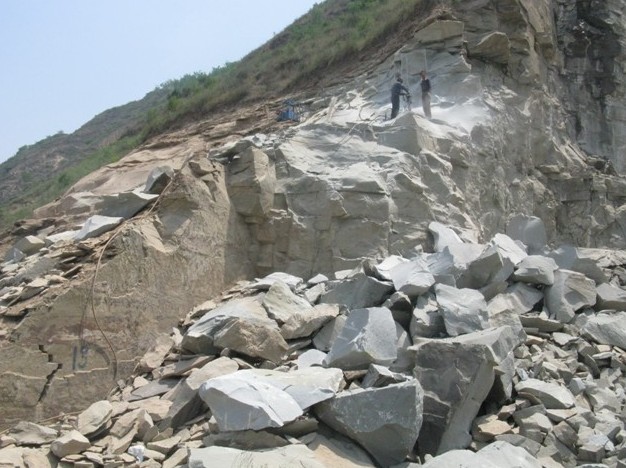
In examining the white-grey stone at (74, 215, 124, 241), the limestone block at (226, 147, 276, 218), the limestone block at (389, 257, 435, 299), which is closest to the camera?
the limestone block at (389, 257, 435, 299)

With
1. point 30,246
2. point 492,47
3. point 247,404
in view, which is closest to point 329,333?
point 247,404

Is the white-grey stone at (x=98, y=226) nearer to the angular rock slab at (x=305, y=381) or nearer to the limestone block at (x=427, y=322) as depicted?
the angular rock slab at (x=305, y=381)

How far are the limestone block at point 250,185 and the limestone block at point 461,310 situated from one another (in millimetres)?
3007

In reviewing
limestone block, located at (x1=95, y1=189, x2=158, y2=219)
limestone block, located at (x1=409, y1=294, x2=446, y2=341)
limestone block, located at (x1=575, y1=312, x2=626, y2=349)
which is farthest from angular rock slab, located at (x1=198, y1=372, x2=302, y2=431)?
limestone block, located at (x1=575, y1=312, x2=626, y2=349)

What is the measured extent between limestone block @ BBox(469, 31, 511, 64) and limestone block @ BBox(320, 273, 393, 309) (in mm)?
6848

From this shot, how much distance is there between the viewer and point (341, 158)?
31.1ft

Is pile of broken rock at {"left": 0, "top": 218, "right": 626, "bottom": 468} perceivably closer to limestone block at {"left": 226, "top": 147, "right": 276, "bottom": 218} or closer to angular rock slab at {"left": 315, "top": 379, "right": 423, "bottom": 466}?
angular rock slab at {"left": 315, "top": 379, "right": 423, "bottom": 466}

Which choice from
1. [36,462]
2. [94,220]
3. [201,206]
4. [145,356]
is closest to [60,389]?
[145,356]

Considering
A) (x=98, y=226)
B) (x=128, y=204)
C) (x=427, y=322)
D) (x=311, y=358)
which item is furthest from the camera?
(x=128, y=204)

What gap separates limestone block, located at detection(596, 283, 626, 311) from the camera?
7.45m

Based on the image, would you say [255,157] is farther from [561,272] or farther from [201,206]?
[561,272]

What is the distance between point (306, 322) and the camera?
20.0 feet

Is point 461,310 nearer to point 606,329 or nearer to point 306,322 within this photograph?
point 306,322

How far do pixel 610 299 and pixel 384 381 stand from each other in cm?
386
